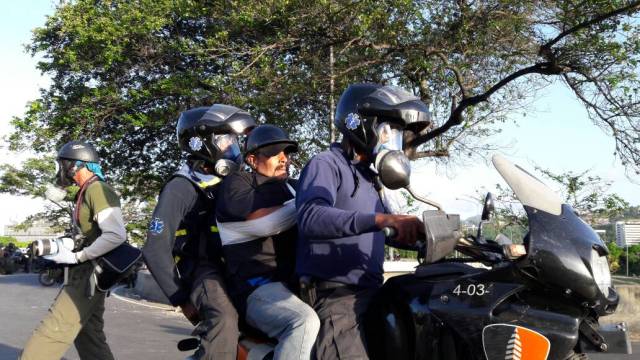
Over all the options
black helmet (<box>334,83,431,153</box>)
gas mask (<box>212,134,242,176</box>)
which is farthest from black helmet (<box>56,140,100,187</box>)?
black helmet (<box>334,83,431,153</box>)

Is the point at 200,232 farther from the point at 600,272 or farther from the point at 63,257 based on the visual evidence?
the point at 600,272

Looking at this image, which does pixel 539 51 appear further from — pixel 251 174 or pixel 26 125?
pixel 26 125

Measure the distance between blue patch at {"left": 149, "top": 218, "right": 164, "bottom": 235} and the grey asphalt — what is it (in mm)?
4370

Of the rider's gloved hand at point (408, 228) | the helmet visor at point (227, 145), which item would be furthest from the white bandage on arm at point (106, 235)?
the rider's gloved hand at point (408, 228)

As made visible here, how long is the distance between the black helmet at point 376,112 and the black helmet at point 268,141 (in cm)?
69

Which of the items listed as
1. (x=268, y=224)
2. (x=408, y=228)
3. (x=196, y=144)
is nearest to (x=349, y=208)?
(x=268, y=224)

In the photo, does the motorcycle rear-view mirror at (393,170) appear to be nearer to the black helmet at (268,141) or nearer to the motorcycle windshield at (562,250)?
the motorcycle windshield at (562,250)

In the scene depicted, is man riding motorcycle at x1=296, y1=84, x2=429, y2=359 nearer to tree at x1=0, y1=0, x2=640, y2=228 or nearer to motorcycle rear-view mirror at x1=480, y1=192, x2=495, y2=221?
motorcycle rear-view mirror at x1=480, y1=192, x2=495, y2=221

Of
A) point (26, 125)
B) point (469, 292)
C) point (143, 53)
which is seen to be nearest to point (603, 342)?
point (469, 292)

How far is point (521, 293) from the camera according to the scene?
250 centimetres

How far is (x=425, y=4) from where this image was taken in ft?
40.7

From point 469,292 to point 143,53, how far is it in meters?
15.9

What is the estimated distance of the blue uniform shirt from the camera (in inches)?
111

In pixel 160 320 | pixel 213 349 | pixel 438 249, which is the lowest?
pixel 160 320
